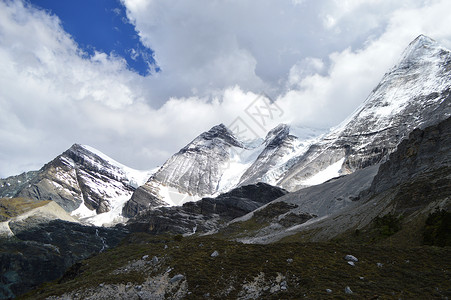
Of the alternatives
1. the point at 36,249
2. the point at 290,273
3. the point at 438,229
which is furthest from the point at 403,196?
the point at 36,249

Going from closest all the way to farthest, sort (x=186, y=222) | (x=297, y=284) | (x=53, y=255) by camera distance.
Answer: (x=297, y=284) < (x=53, y=255) < (x=186, y=222)

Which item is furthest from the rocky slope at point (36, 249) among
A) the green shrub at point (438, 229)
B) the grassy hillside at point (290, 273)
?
the green shrub at point (438, 229)

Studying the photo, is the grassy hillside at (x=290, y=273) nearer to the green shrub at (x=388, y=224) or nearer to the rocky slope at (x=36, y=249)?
the green shrub at (x=388, y=224)

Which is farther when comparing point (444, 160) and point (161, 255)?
point (444, 160)

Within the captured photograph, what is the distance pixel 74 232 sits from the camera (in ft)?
628

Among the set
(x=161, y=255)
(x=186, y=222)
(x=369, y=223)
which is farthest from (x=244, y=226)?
(x=161, y=255)

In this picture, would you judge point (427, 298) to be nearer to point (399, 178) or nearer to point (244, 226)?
point (399, 178)

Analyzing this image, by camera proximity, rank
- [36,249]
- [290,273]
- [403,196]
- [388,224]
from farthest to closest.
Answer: [36,249] < [403,196] < [388,224] < [290,273]

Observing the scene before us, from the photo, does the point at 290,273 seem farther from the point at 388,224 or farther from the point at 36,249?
the point at 36,249

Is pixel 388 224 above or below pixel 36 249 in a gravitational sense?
below

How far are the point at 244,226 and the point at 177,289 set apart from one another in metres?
108

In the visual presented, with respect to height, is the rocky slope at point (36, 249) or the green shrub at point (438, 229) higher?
the rocky slope at point (36, 249)

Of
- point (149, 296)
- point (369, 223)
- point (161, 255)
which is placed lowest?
Answer: point (369, 223)

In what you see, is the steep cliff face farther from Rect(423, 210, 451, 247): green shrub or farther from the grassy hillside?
the grassy hillside
